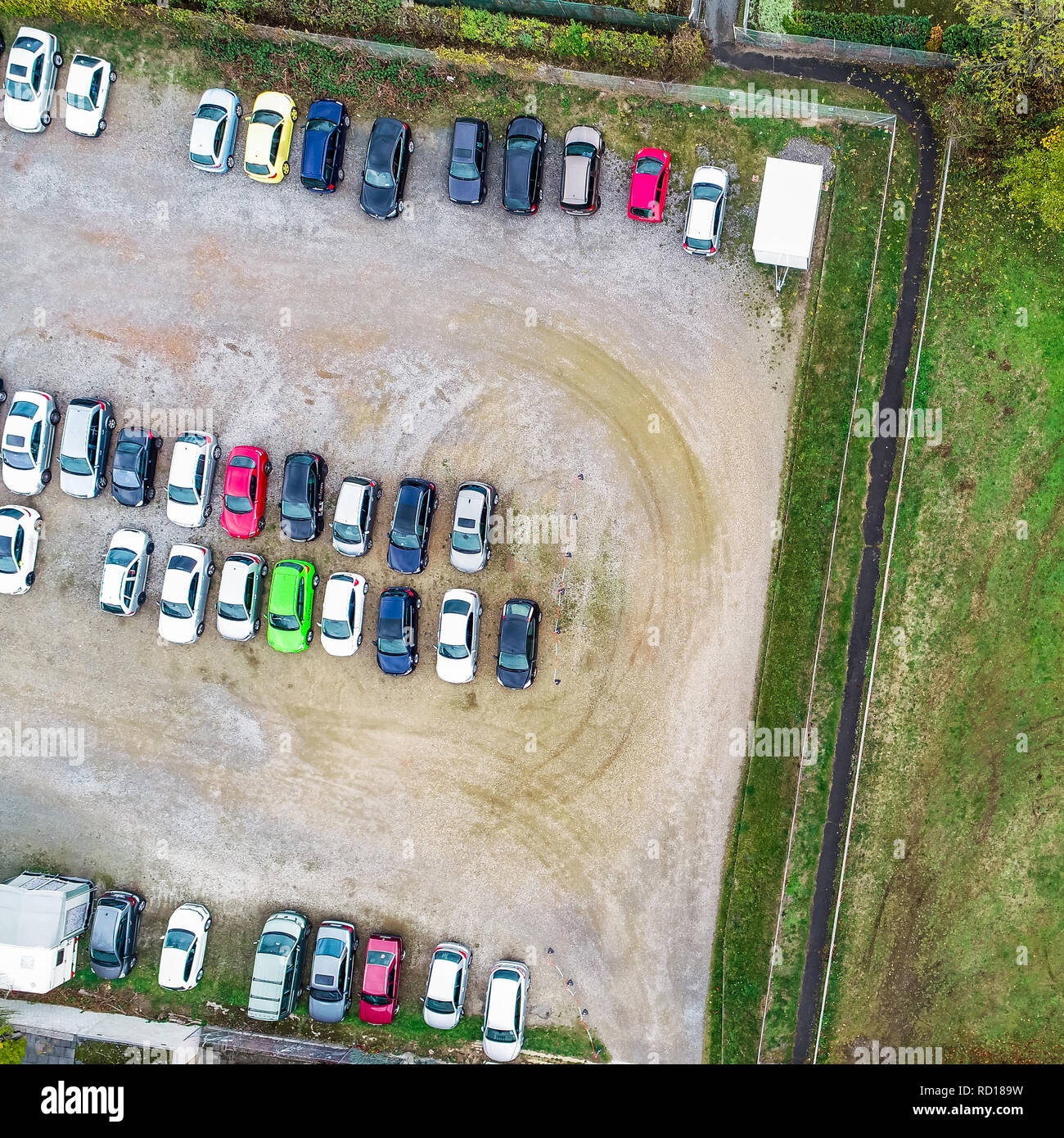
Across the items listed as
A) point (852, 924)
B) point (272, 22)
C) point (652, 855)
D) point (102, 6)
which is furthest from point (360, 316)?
point (852, 924)

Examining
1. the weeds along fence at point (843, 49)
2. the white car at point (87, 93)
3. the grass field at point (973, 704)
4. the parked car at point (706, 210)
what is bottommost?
the grass field at point (973, 704)

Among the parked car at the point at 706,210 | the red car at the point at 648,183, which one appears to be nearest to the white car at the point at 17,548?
the red car at the point at 648,183

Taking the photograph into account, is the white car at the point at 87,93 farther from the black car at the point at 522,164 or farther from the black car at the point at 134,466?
the black car at the point at 522,164

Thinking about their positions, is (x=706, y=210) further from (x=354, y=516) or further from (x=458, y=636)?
(x=458, y=636)

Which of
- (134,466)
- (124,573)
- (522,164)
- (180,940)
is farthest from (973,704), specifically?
(134,466)

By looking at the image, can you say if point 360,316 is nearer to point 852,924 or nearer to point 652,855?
point 652,855

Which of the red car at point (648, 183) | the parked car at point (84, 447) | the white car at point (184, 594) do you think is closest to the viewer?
the red car at point (648, 183)
